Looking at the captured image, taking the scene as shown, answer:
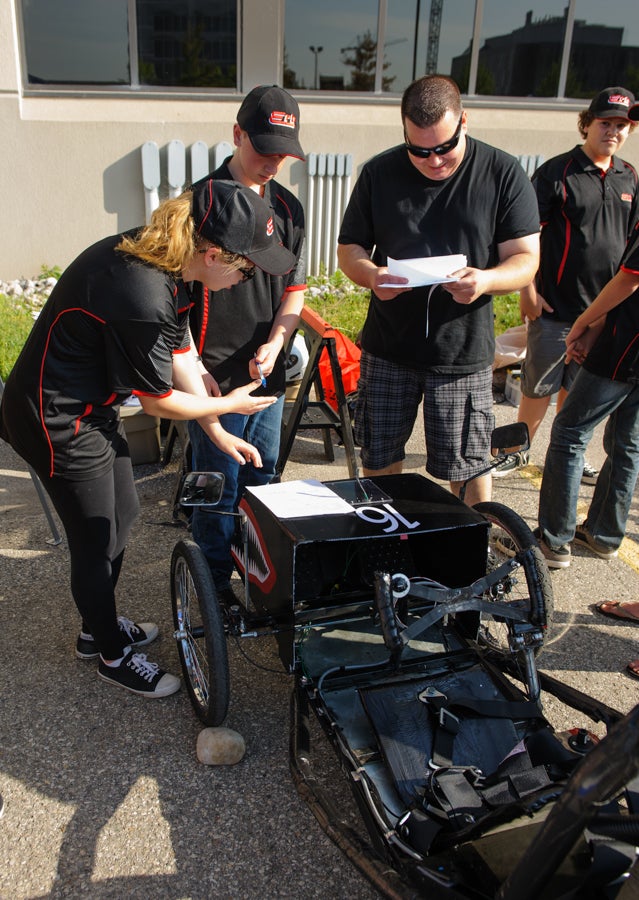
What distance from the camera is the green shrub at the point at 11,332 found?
5859 millimetres

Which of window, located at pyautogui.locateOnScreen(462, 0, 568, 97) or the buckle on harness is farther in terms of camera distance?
window, located at pyautogui.locateOnScreen(462, 0, 568, 97)

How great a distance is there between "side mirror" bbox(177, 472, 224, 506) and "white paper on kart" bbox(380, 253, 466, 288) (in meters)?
1.10

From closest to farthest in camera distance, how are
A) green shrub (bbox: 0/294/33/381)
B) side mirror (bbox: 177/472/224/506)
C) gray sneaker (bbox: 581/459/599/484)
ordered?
side mirror (bbox: 177/472/224/506) → gray sneaker (bbox: 581/459/599/484) → green shrub (bbox: 0/294/33/381)

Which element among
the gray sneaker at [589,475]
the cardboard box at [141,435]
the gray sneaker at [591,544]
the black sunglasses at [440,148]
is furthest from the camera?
the gray sneaker at [589,475]

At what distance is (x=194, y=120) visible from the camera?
323 inches

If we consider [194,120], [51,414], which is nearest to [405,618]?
[51,414]

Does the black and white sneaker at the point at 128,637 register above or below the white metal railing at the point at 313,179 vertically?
below

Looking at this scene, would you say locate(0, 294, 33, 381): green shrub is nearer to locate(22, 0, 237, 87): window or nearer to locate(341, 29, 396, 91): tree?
locate(22, 0, 237, 87): window

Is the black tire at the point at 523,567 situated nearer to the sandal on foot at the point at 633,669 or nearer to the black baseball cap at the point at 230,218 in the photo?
the sandal on foot at the point at 633,669

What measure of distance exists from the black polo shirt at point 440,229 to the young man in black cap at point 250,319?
35cm

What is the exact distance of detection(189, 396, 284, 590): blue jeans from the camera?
3.22 meters

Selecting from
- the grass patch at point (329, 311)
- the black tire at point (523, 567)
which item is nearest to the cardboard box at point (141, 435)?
the grass patch at point (329, 311)

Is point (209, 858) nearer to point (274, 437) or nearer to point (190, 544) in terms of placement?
point (190, 544)

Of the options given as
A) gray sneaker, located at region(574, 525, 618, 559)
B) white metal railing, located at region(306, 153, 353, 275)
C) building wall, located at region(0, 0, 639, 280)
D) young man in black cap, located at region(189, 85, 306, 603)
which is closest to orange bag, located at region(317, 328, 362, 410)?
gray sneaker, located at region(574, 525, 618, 559)
